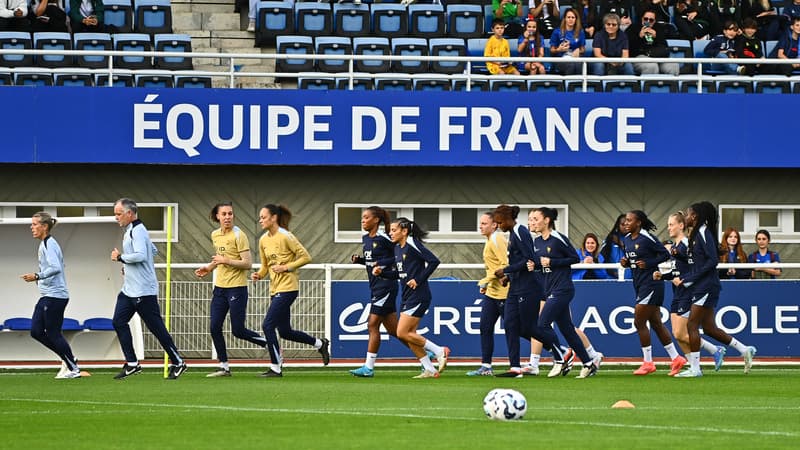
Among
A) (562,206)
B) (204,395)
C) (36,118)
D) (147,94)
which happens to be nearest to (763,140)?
(562,206)

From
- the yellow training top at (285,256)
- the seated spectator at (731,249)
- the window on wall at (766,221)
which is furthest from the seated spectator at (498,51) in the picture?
the yellow training top at (285,256)

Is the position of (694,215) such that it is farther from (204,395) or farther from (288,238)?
(204,395)

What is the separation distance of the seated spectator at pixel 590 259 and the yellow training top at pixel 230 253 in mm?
5865

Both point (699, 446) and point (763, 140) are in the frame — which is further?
point (763, 140)

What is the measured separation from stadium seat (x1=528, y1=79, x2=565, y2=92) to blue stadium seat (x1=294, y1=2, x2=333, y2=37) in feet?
11.9

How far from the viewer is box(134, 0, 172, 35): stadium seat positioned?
25.0m

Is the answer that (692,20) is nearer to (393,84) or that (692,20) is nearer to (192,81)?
(393,84)

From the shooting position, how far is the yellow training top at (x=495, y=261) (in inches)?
688

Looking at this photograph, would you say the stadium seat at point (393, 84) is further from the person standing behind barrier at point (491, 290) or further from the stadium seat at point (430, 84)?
the person standing behind barrier at point (491, 290)

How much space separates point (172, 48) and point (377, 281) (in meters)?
8.13

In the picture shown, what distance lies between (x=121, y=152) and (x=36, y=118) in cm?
130

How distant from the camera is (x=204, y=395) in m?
13.9

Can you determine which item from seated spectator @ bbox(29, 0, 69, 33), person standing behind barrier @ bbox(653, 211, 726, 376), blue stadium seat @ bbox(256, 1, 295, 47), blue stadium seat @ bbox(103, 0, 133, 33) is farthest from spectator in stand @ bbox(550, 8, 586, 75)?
seated spectator @ bbox(29, 0, 69, 33)

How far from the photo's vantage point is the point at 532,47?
2447 cm
